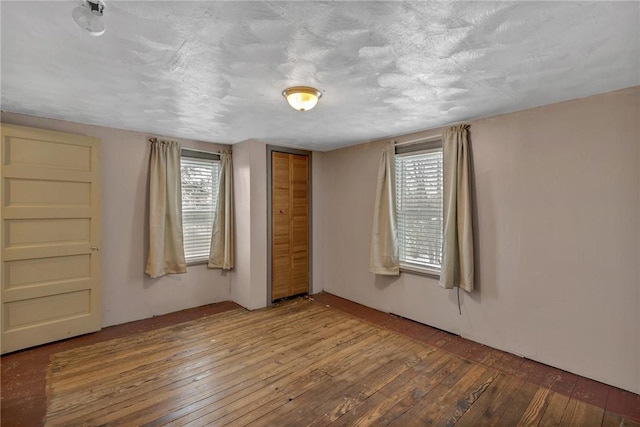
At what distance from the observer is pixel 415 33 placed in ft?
5.35

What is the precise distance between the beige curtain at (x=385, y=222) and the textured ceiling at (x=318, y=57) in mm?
977

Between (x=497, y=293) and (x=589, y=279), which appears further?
(x=497, y=293)

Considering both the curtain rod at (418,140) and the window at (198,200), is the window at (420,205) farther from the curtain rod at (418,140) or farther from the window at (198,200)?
the window at (198,200)

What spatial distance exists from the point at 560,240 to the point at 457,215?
899 millimetres

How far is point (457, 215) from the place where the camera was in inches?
129

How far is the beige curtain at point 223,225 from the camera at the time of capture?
4.39 m

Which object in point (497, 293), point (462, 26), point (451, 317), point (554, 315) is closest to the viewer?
point (462, 26)

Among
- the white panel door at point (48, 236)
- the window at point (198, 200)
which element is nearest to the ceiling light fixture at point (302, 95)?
the window at point (198, 200)

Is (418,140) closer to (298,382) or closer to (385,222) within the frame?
(385,222)

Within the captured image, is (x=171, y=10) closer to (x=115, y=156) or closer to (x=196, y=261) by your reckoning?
(x=115, y=156)

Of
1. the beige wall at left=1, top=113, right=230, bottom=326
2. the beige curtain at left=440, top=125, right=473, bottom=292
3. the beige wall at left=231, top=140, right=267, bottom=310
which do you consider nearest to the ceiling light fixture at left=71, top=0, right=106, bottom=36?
the beige wall at left=1, top=113, right=230, bottom=326

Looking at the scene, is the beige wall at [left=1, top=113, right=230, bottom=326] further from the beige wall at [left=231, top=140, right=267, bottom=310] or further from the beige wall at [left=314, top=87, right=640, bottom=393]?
the beige wall at [left=314, top=87, right=640, bottom=393]

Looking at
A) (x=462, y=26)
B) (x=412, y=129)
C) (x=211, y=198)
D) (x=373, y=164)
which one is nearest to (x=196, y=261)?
(x=211, y=198)

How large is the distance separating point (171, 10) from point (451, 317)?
368 centimetres
